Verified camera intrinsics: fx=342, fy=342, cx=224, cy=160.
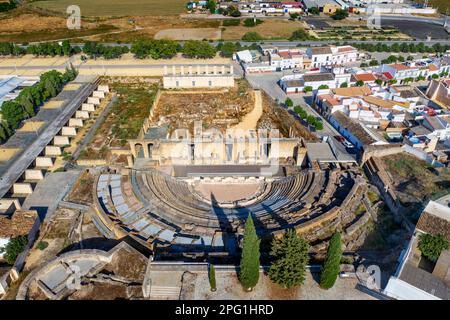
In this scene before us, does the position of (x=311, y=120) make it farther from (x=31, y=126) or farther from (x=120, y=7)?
(x=120, y=7)

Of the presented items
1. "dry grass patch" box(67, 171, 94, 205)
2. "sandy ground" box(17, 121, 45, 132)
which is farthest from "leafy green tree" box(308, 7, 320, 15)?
"dry grass patch" box(67, 171, 94, 205)

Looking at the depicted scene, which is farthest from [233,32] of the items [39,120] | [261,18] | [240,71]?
[39,120]

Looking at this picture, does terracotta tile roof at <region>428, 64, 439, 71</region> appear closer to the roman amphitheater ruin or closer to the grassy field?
the roman amphitheater ruin

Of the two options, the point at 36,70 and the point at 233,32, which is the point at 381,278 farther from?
the point at 233,32

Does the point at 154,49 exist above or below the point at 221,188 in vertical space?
above

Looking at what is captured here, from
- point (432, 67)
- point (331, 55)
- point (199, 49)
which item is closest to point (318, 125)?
point (331, 55)

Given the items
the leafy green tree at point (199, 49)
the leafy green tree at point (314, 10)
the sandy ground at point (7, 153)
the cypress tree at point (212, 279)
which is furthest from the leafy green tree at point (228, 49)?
the cypress tree at point (212, 279)
